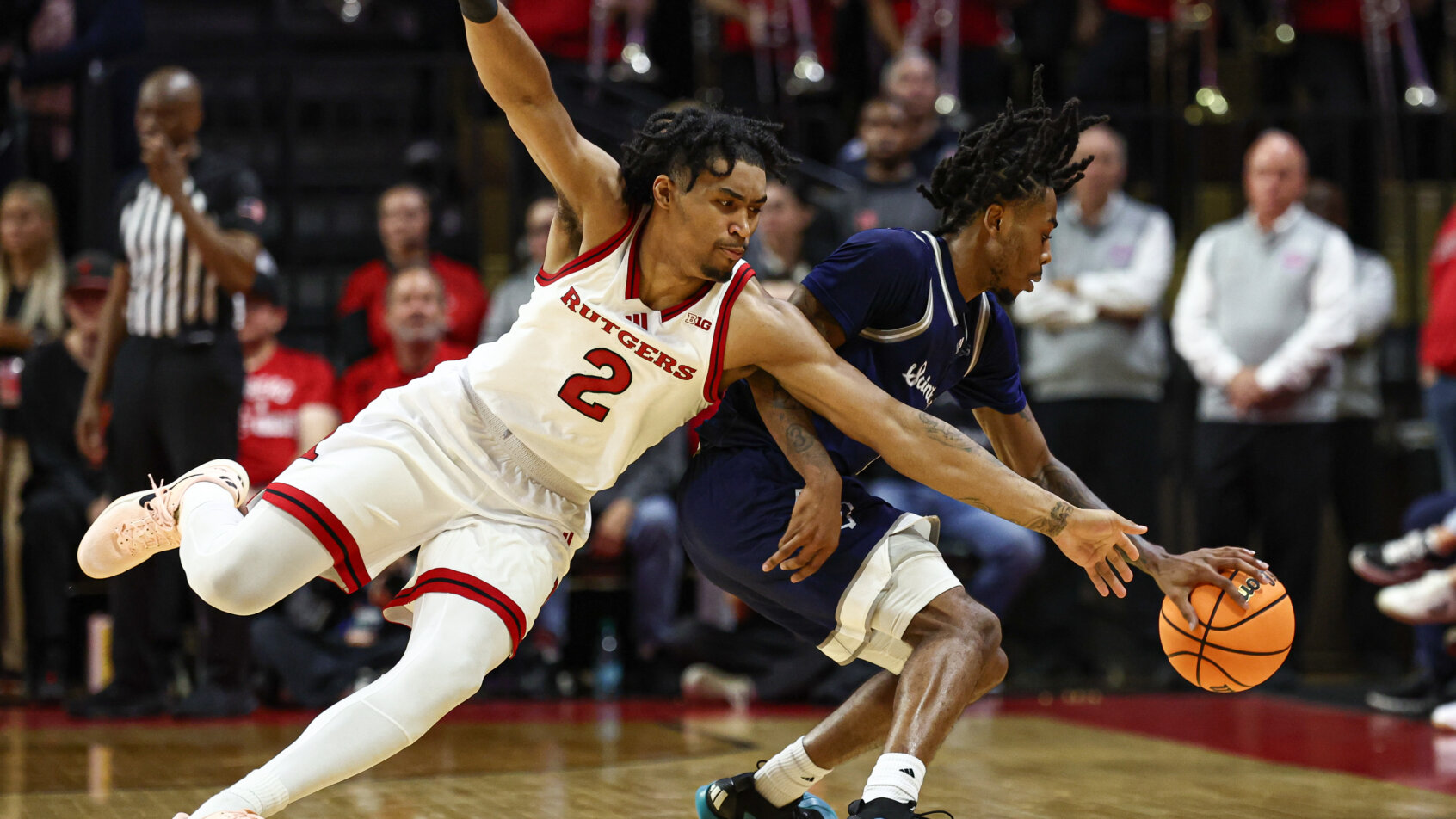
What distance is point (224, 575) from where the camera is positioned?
11.5 ft

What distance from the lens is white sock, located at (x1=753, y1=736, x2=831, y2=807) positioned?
4.05 meters

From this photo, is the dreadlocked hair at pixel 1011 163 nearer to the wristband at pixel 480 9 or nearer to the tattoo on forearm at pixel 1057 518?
the tattoo on forearm at pixel 1057 518

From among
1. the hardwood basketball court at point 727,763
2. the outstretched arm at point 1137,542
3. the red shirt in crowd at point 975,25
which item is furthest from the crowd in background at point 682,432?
the outstretched arm at point 1137,542

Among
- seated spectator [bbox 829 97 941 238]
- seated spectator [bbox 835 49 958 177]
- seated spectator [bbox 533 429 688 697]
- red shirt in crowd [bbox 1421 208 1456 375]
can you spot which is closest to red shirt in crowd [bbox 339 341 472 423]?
seated spectator [bbox 533 429 688 697]

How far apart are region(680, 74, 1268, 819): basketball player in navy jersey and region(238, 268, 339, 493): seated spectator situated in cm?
388

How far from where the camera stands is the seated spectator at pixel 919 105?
783 centimetres

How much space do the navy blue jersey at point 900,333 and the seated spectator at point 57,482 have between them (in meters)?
4.36

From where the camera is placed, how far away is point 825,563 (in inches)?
150

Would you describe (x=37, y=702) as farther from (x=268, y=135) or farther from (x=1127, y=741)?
(x=1127, y=741)

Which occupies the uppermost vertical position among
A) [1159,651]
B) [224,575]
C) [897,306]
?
[897,306]

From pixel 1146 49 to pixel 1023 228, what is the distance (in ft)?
19.0

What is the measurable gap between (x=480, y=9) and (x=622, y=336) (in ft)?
2.61

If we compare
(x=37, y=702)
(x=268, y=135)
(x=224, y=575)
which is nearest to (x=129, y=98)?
(x=268, y=135)

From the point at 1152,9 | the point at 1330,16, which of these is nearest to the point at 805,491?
the point at 1152,9
